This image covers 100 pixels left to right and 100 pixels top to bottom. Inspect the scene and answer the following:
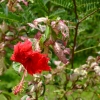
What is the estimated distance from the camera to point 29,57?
1067mm

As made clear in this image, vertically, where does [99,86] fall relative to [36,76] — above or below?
below

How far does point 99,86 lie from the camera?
194cm

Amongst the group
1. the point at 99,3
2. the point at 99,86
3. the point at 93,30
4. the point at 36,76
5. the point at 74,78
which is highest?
the point at 99,3

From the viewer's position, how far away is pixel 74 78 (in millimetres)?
1547

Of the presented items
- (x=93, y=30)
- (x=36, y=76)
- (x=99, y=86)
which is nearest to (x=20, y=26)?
(x=36, y=76)

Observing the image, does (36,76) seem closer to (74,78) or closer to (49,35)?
(74,78)

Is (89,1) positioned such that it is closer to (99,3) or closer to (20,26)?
(99,3)

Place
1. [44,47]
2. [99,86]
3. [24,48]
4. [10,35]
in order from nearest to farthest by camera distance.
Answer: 1. [24,48]
2. [44,47]
3. [10,35]
4. [99,86]

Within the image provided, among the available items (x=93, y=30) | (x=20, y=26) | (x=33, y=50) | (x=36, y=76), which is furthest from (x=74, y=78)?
(x=93, y=30)

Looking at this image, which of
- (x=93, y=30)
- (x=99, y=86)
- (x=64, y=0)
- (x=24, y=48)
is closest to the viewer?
(x=24, y=48)

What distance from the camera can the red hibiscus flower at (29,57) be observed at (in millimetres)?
1058

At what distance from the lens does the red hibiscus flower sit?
1.06m

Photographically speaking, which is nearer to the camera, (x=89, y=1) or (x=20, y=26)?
(x=89, y=1)

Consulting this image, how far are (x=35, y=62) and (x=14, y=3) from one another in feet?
1.29
